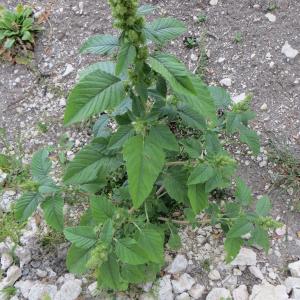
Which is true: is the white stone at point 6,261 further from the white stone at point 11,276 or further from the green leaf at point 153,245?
the green leaf at point 153,245

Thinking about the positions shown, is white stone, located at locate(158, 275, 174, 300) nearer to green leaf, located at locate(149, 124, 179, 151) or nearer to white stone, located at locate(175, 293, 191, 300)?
white stone, located at locate(175, 293, 191, 300)

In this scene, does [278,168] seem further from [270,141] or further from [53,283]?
[53,283]

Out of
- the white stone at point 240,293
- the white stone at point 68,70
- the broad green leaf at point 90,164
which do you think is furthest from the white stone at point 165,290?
the white stone at point 68,70

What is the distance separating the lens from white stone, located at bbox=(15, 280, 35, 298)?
2.65 metres

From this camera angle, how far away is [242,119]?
2305mm

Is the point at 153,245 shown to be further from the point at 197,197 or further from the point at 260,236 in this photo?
the point at 260,236

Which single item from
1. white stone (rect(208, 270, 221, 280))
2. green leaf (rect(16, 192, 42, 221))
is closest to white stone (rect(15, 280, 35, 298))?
green leaf (rect(16, 192, 42, 221))

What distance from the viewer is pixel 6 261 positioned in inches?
108

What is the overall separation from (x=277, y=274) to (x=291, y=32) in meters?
1.74

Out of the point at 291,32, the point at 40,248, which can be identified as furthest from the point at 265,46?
the point at 40,248

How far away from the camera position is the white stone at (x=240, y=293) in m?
2.56

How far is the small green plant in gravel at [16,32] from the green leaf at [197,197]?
2.10 meters

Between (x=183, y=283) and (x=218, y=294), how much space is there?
0.64 feet

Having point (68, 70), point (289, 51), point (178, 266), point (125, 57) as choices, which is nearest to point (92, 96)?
point (125, 57)
